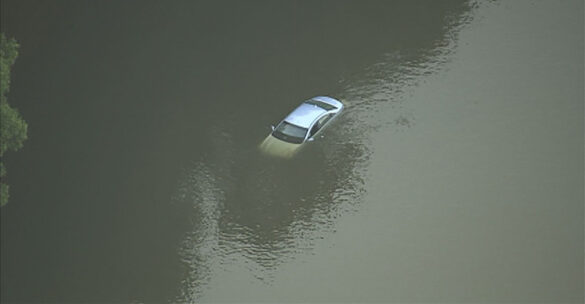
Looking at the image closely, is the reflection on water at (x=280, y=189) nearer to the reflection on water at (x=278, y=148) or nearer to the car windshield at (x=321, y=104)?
the reflection on water at (x=278, y=148)

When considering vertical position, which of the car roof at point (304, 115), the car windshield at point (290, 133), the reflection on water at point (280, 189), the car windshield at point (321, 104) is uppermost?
the car windshield at point (321, 104)

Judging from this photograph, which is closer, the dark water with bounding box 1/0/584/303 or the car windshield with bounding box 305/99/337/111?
the dark water with bounding box 1/0/584/303

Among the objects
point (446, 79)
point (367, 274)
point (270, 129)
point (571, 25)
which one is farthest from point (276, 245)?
point (571, 25)

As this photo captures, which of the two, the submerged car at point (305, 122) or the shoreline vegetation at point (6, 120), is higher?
the shoreline vegetation at point (6, 120)

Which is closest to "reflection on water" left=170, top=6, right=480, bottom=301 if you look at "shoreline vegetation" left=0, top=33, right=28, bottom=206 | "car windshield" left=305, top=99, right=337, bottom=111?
"car windshield" left=305, top=99, right=337, bottom=111

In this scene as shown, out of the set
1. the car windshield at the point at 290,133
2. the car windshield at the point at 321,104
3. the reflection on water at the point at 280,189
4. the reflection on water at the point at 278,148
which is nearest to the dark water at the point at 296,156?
the reflection on water at the point at 280,189

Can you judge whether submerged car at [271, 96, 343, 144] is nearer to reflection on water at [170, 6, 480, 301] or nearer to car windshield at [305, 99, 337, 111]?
car windshield at [305, 99, 337, 111]

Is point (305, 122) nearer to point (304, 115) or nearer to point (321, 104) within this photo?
point (304, 115)
